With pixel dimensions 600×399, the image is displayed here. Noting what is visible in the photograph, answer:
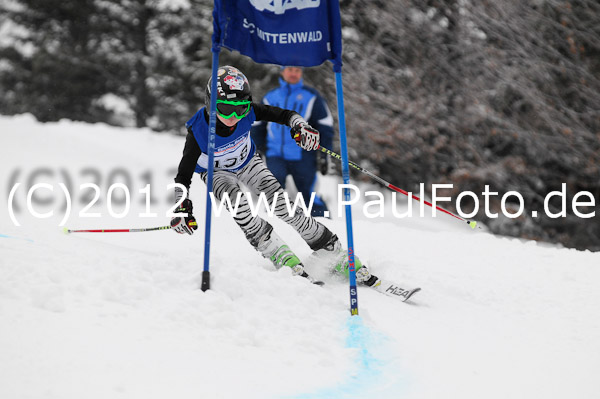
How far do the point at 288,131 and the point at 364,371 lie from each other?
12.9 ft

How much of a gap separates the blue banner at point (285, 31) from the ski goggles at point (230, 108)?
0.35m

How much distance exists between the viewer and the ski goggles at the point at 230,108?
3969 mm

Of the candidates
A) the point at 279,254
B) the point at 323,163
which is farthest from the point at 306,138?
the point at 323,163

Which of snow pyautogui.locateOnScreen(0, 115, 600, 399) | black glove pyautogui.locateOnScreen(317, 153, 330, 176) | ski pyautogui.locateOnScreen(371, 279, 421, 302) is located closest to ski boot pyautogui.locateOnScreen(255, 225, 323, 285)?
snow pyautogui.locateOnScreen(0, 115, 600, 399)

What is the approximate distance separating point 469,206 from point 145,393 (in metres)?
9.72

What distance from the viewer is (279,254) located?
4.30m

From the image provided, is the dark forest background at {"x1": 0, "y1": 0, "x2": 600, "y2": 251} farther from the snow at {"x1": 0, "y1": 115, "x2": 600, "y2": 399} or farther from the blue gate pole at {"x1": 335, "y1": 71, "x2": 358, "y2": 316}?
the blue gate pole at {"x1": 335, "y1": 71, "x2": 358, "y2": 316}

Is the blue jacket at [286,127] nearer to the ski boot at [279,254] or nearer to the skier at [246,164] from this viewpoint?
the skier at [246,164]

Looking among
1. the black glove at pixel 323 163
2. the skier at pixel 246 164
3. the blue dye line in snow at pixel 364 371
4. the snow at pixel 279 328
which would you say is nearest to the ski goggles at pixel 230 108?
the skier at pixel 246 164

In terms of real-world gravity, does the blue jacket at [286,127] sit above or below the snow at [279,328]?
above

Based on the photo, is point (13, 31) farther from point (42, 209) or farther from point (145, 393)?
point (145, 393)

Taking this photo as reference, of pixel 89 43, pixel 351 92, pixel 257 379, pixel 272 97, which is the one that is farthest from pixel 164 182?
pixel 89 43

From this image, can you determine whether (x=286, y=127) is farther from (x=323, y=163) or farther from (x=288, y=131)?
(x=323, y=163)

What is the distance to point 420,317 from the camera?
3959mm
